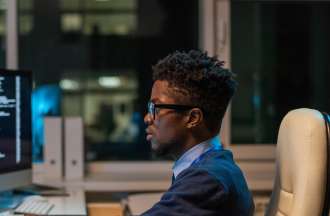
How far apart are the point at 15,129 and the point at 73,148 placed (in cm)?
48

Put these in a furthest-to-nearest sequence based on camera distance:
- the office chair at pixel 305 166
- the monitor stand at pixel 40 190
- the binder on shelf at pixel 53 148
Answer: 1. the binder on shelf at pixel 53 148
2. the monitor stand at pixel 40 190
3. the office chair at pixel 305 166

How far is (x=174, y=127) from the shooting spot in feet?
4.64

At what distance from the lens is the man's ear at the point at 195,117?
4.51ft

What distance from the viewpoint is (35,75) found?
10.0 ft

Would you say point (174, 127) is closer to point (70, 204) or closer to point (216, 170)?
point (216, 170)

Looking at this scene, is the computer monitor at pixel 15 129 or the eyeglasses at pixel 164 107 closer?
the eyeglasses at pixel 164 107

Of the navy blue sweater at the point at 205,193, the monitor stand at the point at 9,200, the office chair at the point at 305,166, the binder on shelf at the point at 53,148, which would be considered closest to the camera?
the navy blue sweater at the point at 205,193

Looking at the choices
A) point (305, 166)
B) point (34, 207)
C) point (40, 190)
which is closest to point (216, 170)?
point (305, 166)

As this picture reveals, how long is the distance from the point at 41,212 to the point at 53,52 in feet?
3.91

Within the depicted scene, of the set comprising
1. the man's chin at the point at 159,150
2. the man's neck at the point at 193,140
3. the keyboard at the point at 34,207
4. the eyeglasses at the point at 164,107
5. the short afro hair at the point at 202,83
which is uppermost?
the short afro hair at the point at 202,83

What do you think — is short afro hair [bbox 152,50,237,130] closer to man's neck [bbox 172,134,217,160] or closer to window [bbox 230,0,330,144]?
man's neck [bbox 172,134,217,160]

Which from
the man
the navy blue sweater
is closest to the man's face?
the man

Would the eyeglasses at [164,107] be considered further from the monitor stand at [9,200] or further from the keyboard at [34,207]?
the monitor stand at [9,200]

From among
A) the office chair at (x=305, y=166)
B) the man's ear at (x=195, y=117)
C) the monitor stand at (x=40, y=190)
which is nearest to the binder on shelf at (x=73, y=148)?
the monitor stand at (x=40, y=190)
